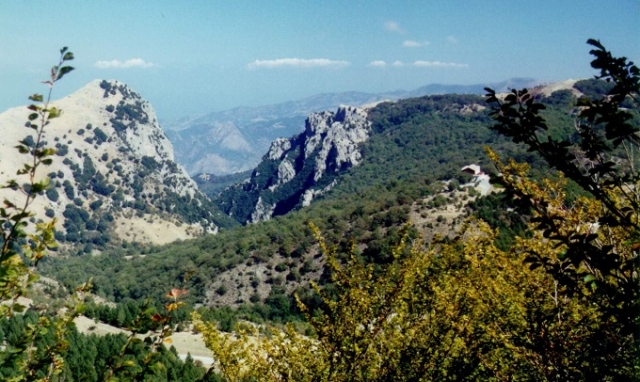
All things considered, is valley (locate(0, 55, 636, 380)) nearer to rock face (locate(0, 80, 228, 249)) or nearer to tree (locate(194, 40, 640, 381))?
tree (locate(194, 40, 640, 381))

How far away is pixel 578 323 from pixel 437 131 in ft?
521

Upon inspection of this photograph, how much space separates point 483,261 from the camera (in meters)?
11.0

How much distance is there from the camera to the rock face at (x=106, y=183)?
149 metres

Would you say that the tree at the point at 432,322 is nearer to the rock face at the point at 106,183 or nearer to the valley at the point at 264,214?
the valley at the point at 264,214

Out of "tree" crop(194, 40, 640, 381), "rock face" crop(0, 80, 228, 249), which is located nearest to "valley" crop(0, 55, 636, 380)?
"tree" crop(194, 40, 640, 381)

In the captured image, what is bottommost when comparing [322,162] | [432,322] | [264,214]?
[264,214]

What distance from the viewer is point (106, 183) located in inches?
6570

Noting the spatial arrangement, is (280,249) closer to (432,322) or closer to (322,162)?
(432,322)

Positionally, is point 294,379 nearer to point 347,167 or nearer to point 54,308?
point 54,308

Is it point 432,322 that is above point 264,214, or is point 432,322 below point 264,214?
above

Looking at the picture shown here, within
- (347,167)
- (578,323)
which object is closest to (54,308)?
(578,323)

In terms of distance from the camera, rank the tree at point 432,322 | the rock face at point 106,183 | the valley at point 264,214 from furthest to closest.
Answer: the rock face at point 106,183 → the valley at point 264,214 → the tree at point 432,322

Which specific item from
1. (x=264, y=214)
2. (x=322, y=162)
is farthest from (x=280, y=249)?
(x=264, y=214)

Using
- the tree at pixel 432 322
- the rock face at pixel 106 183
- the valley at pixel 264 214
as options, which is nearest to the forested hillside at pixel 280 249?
the valley at pixel 264 214
